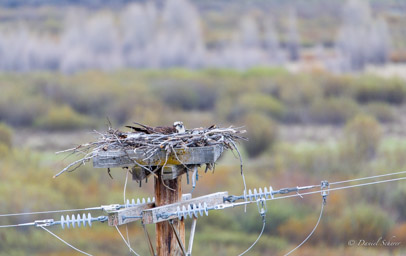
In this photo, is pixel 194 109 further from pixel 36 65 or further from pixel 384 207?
pixel 384 207

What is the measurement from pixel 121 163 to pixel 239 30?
50230 mm

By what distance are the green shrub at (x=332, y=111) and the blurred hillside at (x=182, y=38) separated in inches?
367

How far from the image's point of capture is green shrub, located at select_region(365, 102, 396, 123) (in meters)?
34.9

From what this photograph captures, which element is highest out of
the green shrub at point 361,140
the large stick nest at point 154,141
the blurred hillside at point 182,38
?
the blurred hillside at point 182,38

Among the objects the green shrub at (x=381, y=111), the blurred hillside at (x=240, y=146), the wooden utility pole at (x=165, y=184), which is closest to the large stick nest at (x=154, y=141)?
the wooden utility pole at (x=165, y=184)

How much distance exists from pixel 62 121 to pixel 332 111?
12.1m

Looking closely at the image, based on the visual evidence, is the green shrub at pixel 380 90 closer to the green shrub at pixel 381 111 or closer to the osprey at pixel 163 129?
the green shrub at pixel 381 111

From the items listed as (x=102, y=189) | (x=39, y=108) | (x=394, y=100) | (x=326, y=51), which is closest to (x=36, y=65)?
(x=39, y=108)

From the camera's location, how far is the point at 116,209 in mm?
7234

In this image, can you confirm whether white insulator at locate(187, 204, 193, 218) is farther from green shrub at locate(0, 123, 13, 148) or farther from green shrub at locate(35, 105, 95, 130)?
green shrub at locate(35, 105, 95, 130)

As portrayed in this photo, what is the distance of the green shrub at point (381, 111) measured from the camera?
115ft

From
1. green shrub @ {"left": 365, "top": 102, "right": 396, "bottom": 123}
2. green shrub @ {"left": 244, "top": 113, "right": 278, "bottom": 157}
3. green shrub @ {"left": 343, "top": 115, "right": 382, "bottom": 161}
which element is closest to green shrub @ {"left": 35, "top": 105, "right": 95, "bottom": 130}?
green shrub @ {"left": 244, "top": 113, "right": 278, "bottom": 157}

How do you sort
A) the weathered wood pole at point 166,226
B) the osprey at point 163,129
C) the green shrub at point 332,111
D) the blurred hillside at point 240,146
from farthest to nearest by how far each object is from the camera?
the green shrub at point 332,111 < the blurred hillside at point 240,146 < the osprey at point 163,129 < the weathered wood pole at point 166,226

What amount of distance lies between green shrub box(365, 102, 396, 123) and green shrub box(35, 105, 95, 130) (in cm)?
1245
